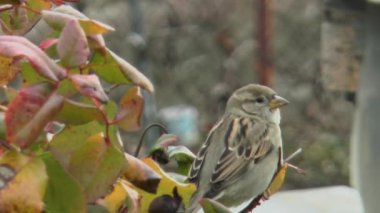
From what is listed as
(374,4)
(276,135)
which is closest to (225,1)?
(374,4)

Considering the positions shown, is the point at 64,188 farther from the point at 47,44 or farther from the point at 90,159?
the point at 47,44

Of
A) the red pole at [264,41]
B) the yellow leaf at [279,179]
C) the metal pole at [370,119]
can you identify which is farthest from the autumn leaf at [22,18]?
the red pole at [264,41]

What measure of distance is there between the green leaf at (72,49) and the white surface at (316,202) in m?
3.86

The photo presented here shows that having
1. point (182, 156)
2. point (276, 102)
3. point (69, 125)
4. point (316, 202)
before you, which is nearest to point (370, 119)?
point (316, 202)

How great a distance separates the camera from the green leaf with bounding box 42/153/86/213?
3.83 feet

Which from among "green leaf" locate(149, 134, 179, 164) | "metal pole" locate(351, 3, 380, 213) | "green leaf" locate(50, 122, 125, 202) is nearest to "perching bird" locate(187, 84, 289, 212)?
"green leaf" locate(149, 134, 179, 164)

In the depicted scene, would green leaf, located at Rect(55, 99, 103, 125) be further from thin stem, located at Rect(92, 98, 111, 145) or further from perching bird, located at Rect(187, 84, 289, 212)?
perching bird, located at Rect(187, 84, 289, 212)

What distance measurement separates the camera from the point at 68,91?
3.76 ft

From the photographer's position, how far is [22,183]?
1.11 metres

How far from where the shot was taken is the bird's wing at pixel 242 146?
2.78 meters

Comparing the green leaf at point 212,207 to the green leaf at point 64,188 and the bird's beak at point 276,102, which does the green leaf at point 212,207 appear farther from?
the bird's beak at point 276,102

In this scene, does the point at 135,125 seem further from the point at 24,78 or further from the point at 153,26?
the point at 153,26

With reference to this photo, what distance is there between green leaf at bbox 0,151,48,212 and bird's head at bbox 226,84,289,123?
178cm

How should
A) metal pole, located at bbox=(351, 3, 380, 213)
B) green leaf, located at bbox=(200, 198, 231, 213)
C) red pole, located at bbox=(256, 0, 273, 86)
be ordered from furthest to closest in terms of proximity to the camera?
red pole, located at bbox=(256, 0, 273, 86)
metal pole, located at bbox=(351, 3, 380, 213)
green leaf, located at bbox=(200, 198, 231, 213)
